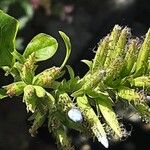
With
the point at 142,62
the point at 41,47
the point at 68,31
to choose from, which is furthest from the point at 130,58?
the point at 68,31

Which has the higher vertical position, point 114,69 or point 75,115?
point 114,69

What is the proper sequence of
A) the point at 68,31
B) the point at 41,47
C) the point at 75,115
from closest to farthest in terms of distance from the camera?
the point at 75,115 < the point at 41,47 < the point at 68,31

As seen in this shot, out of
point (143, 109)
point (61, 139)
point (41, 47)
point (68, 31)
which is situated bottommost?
point (68, 31)

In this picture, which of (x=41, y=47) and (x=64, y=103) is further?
(x=41, y=47)

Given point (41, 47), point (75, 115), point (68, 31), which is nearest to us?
point (75, 115)

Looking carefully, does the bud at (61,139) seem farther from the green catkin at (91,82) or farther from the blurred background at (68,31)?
the blurred background at (68,31)

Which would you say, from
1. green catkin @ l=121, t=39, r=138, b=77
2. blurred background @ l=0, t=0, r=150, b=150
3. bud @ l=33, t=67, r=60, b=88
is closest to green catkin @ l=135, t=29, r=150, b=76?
green catkin @ l=121, t=39, r=138, b=77

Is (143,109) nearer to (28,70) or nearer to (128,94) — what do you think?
(128,94)
